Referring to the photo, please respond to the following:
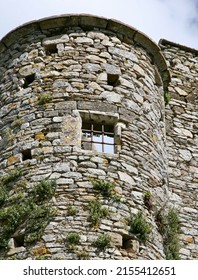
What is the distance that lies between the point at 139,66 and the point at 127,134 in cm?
156

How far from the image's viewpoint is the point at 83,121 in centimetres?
1110

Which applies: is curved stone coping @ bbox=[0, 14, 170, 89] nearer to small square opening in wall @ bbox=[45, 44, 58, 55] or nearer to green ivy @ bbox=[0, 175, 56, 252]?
small square opening in wall @ bbox=[45, 44, 58, 55]

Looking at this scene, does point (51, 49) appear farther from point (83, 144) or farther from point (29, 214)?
point (29, 214)

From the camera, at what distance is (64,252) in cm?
959

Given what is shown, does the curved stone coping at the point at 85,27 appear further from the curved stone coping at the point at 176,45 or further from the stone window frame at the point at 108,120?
the curved stone coping at the point at 176,45

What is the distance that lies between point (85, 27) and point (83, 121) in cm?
189

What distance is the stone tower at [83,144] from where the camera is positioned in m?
9.95

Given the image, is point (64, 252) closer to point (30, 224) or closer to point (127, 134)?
point (30, 224)

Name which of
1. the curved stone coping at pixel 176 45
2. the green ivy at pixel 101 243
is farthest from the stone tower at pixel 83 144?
the curved stone coping at pixel 176 45

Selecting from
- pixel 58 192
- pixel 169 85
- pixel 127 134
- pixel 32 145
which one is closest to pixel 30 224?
pixel 58 192

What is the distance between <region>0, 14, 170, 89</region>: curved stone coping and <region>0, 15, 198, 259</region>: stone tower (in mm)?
16

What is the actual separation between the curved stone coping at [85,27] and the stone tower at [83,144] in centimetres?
2

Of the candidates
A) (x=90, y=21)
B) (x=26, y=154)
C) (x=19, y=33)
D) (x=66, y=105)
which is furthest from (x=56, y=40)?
(x=26, y=154)
